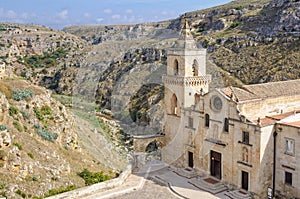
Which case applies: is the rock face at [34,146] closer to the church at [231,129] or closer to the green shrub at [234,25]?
the church at [231,129]

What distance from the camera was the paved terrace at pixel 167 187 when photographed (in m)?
20.9

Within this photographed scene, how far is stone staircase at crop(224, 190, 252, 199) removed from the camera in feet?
66.3

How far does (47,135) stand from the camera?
95.1 feet

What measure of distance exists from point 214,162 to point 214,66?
1616 inches

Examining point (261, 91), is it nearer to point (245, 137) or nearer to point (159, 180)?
point (245, 137)

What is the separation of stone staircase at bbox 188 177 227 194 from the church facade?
447 mm

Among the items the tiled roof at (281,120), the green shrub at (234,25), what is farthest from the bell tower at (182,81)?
Result: the green shrub at (234,25)

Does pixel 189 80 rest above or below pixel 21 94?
above

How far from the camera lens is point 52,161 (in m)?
25.3

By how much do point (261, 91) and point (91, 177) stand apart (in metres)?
12.2

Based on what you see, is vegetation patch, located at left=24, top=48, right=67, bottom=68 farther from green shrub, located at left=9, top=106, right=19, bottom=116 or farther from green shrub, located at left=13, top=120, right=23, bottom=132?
green shrub, located at left=13, top=120, right=23, bottom=132

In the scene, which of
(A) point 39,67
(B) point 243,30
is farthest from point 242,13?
(A) point 39,67

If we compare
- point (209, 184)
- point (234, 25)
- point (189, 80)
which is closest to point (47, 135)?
point (189, 80)

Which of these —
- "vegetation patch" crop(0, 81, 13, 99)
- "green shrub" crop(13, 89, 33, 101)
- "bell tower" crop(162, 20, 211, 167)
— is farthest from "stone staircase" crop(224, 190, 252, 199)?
"vegetation patch" crop(0, 81, 13, 99)
